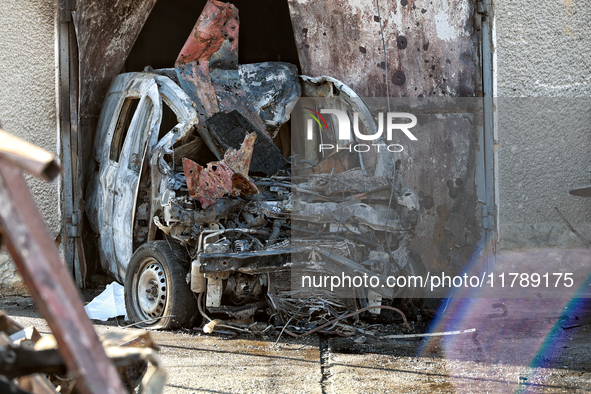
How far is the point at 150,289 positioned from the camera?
17.7 feet

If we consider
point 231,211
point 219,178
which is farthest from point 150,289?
point 219,178

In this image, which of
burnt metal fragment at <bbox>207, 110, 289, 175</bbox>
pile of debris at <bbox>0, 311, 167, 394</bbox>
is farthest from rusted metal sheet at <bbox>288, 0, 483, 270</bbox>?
pile of debris at <bbox>0, 311, 167, 394</bbox>

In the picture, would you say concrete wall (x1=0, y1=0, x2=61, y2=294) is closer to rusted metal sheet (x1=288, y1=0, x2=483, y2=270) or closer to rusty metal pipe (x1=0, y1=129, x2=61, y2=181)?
rusted metal sheet (x1=288, y1=0, x2=483, y2=270)

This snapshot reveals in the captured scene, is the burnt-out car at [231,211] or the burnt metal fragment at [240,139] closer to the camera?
the burnt-out car at [231,211]

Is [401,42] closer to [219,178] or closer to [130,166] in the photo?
[219,178]

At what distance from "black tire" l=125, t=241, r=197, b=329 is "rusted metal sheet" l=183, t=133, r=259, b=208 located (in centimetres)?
60

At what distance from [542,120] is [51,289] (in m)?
6.32

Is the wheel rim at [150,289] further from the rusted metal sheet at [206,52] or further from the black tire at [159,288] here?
the rusted metal sheet at [206,52]

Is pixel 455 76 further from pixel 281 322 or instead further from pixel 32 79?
pixel 32 79

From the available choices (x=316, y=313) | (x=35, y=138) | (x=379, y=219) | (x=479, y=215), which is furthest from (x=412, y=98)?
(x=35, y=138)

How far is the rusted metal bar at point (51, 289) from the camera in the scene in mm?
1211

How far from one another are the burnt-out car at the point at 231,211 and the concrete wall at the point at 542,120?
5.32 ft

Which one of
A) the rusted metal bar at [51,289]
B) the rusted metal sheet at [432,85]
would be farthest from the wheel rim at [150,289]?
the rusted metal bar at [51,289]

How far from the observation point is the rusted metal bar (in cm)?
121
